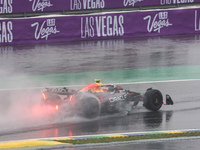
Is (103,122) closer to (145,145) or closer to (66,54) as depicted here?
(145,145)

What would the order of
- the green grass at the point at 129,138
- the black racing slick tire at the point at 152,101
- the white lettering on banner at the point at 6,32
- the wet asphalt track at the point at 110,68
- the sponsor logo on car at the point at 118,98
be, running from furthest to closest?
the white lettering on banner at the point at 6,32
the black racing slick tire at the point at 152,101
the sponsor logo on car at the point at 118,98
the wet asphalt track at the point at 110,68
the green grass at the point at 129,138

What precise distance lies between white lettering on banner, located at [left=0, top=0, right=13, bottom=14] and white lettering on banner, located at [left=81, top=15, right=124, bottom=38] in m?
4.17

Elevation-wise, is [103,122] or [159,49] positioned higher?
[159,49]

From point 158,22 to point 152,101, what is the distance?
1368cm

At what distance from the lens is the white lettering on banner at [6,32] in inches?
995

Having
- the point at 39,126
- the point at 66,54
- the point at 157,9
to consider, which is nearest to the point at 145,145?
the point at 39,126

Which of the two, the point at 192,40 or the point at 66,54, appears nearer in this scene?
the point at 66,54

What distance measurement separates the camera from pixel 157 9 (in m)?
27.6

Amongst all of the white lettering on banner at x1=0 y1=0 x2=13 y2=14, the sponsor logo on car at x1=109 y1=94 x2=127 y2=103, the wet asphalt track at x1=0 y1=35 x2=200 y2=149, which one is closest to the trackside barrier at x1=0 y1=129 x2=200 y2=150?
the wet asphalt track at x1=0 y1=35 x2=200 y2=149

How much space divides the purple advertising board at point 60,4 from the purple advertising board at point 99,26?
1.49m

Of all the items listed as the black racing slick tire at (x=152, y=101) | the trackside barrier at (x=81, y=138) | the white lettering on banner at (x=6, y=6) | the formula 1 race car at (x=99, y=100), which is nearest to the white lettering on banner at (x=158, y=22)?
the white lettering on banner at (x=6, y=6)

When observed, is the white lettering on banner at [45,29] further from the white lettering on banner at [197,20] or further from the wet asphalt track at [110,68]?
the white lettering on banner at [197,20]

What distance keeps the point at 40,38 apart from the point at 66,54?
11.5ft

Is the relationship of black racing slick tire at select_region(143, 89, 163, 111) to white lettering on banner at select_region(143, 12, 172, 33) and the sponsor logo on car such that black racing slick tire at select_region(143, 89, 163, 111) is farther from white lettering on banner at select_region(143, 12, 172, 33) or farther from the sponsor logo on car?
white lettering on banner at select_region(143, 12, 172, 33)
